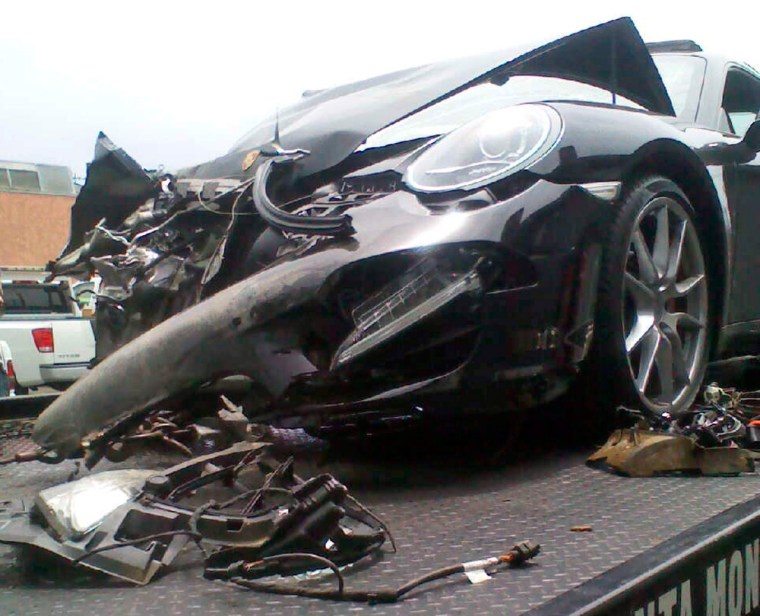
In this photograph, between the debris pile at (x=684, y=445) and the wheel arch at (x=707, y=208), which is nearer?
the debris pile at (x=684, y=445)

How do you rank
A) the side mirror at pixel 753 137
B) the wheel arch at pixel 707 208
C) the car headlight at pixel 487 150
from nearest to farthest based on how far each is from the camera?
the car headlight at pixel 487 150 → the wheel arch at pixel 707 208 → the side mirror at pixel 753 137

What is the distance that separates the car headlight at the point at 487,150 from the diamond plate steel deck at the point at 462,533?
75 cm

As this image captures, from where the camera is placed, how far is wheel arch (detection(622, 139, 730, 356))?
2986 mm

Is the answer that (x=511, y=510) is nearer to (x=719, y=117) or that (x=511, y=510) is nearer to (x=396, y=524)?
(x=396, y=524)

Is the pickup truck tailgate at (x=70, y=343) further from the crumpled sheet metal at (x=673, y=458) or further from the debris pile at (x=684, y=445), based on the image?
the crumpled sheet metal at (x=673, y=458)

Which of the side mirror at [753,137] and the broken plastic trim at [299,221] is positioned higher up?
the side mirror at [753,137]

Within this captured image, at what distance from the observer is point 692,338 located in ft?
10.5

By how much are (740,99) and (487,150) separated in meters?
2.23

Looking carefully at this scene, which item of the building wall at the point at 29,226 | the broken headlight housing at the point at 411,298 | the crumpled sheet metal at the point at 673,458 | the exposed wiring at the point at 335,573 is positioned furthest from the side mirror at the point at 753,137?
the building wall at the point at 29,226

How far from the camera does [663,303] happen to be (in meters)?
2.96

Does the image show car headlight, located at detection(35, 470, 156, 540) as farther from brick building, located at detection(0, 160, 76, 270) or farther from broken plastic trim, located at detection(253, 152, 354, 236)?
brick building, located at detection(0, 160, 76, 270)

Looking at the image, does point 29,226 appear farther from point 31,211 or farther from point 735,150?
point 735,150

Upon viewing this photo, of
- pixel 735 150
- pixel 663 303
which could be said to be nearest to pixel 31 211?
pixel 735 150

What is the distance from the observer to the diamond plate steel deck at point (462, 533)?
1477mm
